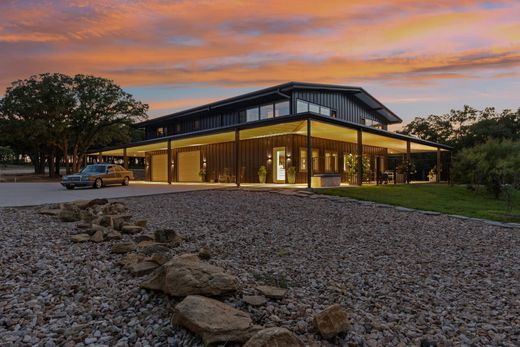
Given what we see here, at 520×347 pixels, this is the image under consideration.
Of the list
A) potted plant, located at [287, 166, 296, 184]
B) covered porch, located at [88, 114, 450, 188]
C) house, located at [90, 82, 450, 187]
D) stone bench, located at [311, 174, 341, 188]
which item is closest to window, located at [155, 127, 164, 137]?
house, located at [90, 82, 450, 187]

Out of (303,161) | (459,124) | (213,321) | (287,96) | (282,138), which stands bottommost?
(213,321)

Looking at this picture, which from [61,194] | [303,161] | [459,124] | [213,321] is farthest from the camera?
[459,124]

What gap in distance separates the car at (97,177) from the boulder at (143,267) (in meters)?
15.7

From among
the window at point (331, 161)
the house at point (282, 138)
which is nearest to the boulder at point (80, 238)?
the house at point (282, 138)

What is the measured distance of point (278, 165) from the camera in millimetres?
20031

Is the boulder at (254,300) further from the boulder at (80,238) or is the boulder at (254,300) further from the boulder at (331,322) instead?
the boulder at (80,238)

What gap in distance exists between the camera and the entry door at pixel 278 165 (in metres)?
19.9

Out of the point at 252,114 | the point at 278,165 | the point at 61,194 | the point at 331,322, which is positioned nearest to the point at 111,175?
the point at 61,194

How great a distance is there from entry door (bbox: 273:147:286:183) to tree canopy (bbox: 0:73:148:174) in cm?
2029

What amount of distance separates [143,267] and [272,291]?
5.60 ft

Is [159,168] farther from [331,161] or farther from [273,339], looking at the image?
[273,339]

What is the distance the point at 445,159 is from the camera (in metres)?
29.9

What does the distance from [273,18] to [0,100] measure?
3295 cm

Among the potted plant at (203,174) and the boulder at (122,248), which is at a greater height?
the potted plant at (203,174)
